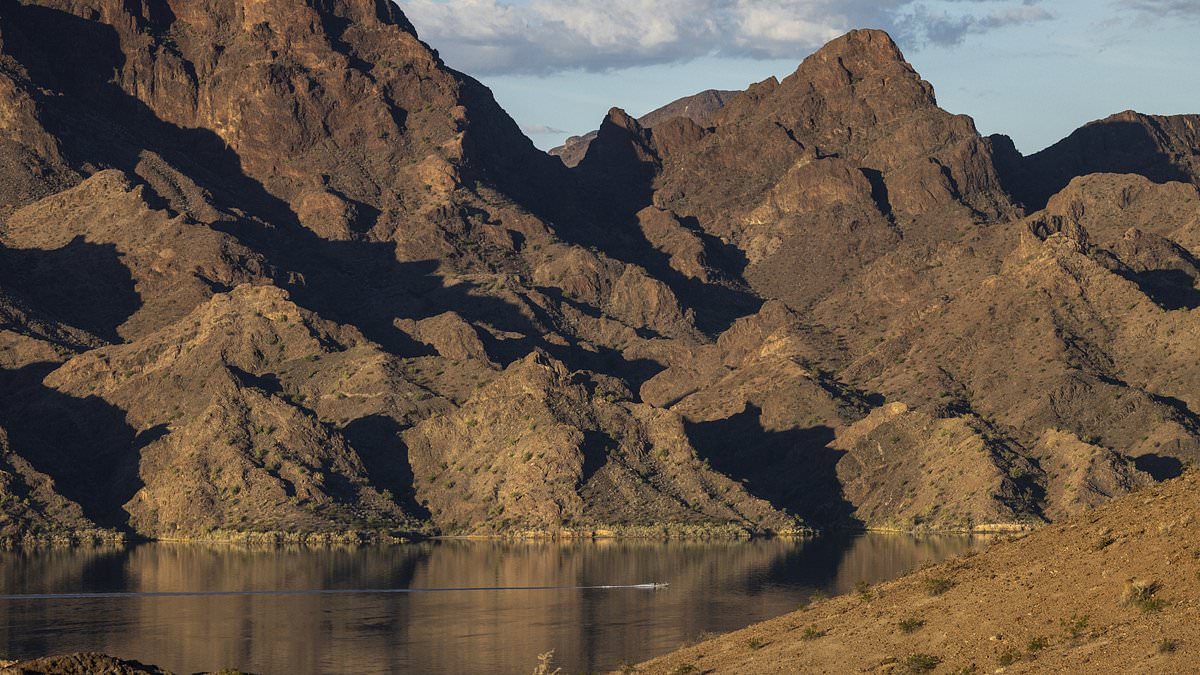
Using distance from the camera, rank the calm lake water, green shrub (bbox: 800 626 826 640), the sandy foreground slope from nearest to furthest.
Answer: the sandy foreground slope, green shrub (bbox: 800 626 826 640), the calm lake water

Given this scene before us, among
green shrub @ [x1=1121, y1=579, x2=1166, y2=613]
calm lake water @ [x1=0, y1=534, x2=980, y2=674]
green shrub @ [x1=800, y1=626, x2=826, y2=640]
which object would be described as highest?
green shrub @ [x1=1121, y1=579, x2=1166, y2=613]

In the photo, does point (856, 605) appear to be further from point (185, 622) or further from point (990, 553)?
point (185, 622)

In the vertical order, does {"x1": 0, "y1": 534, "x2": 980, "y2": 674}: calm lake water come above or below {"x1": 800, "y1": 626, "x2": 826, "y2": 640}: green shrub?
below

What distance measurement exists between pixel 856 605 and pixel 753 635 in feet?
15.3

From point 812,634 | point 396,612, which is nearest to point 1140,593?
point 812,634

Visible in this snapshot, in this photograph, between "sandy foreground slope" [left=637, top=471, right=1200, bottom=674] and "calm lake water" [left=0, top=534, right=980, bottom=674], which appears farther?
"calm lake water" [left=0, top=534, right=980, bottom=674]

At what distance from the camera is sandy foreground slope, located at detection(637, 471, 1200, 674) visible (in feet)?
198

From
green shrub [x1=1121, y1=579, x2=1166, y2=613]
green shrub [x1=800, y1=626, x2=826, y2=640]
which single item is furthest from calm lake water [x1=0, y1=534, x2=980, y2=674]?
green shrub [x1=1121, y1=579, x2=1166, y2=613]

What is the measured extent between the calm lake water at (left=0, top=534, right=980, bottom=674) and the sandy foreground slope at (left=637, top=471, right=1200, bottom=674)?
3387 cm

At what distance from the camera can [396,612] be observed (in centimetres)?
15475

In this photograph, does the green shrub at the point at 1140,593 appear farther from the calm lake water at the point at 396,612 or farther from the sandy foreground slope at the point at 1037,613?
the calm lake water at the point at 396,612

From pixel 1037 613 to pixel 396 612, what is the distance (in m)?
94.2

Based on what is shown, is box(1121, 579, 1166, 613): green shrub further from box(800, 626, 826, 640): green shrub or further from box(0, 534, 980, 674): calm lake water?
box(0, 534, 980, 674): calm lake water

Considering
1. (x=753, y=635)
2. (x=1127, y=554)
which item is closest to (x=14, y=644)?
(x=753, y=635)
